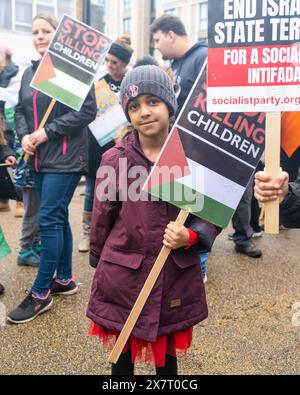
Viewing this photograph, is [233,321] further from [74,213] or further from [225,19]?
[74,213]

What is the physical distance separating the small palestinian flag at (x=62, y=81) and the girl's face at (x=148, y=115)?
1128 millimetres

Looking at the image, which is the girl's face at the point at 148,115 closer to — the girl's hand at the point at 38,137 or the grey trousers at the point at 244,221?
the girl's hand at the point at 38,137

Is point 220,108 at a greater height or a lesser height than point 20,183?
greater

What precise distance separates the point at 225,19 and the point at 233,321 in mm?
1949

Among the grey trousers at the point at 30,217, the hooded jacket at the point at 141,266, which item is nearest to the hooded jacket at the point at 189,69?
the grey trousers at the point at 30,217

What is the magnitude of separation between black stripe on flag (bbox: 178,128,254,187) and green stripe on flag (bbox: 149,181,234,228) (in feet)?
0.40

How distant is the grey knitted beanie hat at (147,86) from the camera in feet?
6.37

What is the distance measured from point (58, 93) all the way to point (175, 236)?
62.1 inches

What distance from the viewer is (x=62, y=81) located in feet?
9.95

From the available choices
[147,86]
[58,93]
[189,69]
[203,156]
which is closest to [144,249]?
[203,156]

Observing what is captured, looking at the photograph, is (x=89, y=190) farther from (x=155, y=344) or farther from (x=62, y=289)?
(x=155, y=344)

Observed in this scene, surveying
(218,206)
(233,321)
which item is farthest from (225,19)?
(233,321)

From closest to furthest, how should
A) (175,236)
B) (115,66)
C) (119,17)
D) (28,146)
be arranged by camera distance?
(175,236) < (28,146) < (115,66) < (119,17)

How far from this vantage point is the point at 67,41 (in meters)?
3.09
